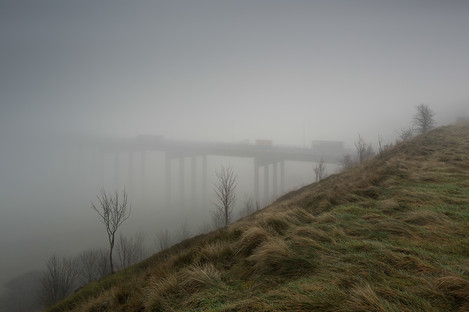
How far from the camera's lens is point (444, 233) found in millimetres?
3494

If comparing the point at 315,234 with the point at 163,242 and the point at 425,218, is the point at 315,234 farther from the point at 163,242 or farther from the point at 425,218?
the point at 163,242

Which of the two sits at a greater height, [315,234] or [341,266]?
[341,266]

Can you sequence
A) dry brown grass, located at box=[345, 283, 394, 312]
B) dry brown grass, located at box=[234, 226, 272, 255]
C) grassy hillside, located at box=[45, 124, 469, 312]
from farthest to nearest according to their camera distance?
dry brown grass, located at box=[234, 226, 272, 255] < grassy hillside, located at box=[45, 124, 469, 312] < dry brown grass, located at box=[345, 283, 394, 312]

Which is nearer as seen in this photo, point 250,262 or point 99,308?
point 250,262

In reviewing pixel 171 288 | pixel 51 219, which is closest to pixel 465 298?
pixel 171 288

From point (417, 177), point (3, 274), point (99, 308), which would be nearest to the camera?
point (99, 308)

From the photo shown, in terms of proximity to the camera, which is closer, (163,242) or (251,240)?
(251,240)

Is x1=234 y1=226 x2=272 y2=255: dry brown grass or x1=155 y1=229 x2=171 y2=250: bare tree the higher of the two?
x1=234 y1=226 x2=272 y2=255: dry brown grass

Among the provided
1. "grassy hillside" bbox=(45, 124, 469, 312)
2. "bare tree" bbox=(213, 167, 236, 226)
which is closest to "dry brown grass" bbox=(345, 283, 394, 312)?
"grassy hillside" bbox=(45, 124, 469, 312)

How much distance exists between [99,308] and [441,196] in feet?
31.5

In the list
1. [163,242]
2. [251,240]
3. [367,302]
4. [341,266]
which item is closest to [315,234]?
[341,266]

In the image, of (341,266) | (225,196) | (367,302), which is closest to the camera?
(367,302)

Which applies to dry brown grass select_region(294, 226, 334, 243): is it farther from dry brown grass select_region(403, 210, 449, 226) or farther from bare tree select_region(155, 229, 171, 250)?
bare tree select_region(155, 229, 171, 250)

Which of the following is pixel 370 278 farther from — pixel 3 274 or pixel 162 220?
pixel 162 220
